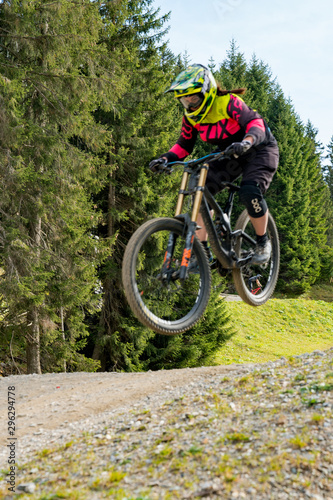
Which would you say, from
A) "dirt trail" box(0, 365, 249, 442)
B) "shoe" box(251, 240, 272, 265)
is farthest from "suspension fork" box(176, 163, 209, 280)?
"dirt trail" box(0, 365, 249, 442)

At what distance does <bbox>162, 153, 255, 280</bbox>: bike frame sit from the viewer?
4189 mm

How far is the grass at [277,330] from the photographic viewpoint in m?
18.9

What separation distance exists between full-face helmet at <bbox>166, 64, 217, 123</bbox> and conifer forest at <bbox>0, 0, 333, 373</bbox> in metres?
6.28

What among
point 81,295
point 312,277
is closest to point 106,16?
point 81,295

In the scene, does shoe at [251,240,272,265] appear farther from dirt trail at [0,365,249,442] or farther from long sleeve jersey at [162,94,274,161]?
dirt trail at [0,365,249,442]

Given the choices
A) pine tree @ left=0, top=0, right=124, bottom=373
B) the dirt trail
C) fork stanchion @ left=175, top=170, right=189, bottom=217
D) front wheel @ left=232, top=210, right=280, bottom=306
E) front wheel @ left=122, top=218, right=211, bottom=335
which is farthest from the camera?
pine tree @ left=0, top=0, right=124, bottom=373

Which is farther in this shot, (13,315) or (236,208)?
(236,208)

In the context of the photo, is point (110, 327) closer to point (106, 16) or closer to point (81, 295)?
point (81, 295)

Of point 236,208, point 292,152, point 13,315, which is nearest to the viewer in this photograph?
point 13,315

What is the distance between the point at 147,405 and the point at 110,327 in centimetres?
805

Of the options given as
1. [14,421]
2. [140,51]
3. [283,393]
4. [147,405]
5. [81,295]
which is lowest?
[14,421]

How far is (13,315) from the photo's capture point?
10.9 m
